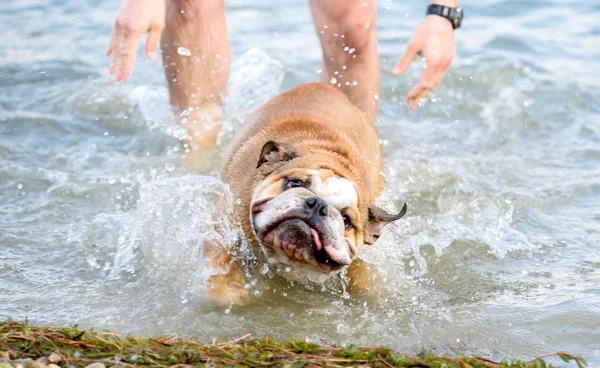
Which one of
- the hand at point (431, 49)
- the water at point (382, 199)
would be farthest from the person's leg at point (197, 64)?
the hand at point (431, 49)

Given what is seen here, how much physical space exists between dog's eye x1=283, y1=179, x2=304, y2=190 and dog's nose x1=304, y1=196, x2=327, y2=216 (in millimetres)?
307

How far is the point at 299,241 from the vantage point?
12.9 feet

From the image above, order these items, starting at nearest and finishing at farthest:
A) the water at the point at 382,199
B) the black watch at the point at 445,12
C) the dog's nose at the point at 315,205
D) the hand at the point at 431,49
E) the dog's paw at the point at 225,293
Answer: the dog's nose at the point at 315,205 → the water at the point at 382,199 → the dog's paw at the point at 225,293 → the hand at the point at 431,49 → the black watch at the point at 445,12

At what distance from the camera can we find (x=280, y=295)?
14.5 ft

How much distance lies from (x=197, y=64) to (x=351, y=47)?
3.66 feet

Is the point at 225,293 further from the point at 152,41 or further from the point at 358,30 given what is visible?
the point at 358,30

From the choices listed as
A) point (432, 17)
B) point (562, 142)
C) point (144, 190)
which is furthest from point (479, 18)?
point (144, 190)

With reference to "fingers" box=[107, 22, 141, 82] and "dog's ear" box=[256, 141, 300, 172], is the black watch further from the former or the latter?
"fingers" box=[107, 22, 141, 82]

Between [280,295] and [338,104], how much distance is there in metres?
1.46

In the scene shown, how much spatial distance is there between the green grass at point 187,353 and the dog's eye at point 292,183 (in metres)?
0.93

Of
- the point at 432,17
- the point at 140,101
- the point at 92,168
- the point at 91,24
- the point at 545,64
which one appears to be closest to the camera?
the point at 432,17

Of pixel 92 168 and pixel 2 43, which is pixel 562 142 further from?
pixel 2 43

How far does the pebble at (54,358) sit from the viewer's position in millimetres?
3078

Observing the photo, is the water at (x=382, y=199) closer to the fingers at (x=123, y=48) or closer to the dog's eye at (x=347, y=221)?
the dog's eye at (x=347, y=221)
